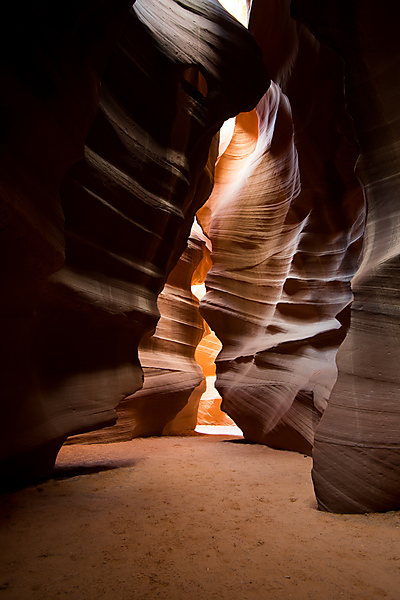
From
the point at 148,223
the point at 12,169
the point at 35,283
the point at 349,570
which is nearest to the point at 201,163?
the point at 148,223

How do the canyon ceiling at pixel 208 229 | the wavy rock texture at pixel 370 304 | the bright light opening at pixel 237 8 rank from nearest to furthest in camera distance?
the canyon ceiling at pixel 208 229 < the wavy rock texture at pixel 370 304 < the bright light opening at pixel 237 8

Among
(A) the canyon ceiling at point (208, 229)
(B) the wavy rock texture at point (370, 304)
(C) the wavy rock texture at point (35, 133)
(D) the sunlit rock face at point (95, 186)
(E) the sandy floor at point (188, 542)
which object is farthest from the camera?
(B) the wavy rock texture at point (370, 304)

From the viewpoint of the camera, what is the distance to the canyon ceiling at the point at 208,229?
8.45 feet

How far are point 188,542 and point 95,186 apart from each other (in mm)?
3535

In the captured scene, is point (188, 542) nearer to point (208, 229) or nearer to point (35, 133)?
point (35, 133)

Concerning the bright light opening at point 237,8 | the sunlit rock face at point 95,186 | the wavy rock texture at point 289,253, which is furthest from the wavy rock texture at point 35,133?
the bright light opening at point 237,8

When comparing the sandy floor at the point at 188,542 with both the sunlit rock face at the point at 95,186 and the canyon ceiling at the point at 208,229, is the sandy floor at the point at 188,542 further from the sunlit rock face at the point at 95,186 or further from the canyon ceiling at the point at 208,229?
the sunlit rock face at the point at 95,186

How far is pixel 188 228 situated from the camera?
22.2ft

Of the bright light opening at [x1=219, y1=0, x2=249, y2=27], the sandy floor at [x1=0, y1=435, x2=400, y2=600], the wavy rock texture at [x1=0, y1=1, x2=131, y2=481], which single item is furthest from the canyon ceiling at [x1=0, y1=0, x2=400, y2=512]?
the bright light opening at [x1=219, y1=0, x2=249, y2=27]

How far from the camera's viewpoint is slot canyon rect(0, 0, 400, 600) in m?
2.58

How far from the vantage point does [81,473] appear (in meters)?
4.50

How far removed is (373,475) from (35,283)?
10.2ft

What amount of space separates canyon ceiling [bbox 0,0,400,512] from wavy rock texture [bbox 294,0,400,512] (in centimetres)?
1

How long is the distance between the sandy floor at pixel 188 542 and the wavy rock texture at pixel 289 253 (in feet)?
8.45
